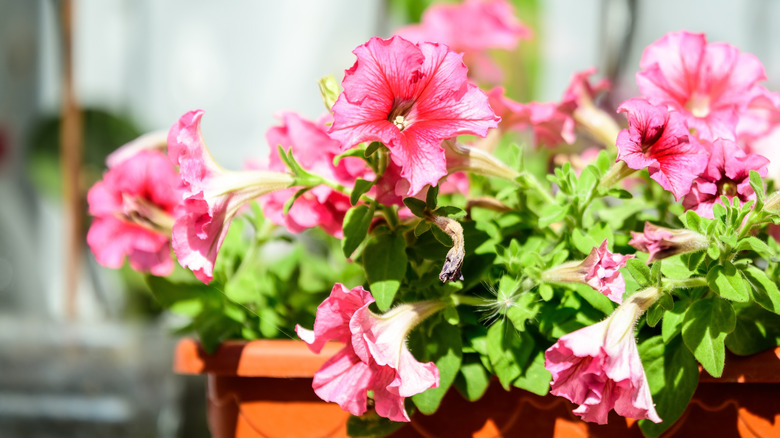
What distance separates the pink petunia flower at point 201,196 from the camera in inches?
17.7

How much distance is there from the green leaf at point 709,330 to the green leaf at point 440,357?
14 cm

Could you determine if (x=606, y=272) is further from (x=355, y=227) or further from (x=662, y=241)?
(x=355, y=227)

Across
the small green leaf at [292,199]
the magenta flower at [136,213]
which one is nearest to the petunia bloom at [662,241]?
the small green leaf at [292,199]

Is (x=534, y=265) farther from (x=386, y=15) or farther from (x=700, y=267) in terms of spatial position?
(x=386, y=15)

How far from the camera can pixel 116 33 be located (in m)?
1.48

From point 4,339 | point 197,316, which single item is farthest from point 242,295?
point 4,339

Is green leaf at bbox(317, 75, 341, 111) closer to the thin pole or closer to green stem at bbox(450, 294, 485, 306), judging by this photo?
green stem at bbox(450, 294, 485, 306)

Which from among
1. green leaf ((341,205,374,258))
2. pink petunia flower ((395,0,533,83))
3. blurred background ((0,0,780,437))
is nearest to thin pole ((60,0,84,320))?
blurred background ((0,0,780,437))

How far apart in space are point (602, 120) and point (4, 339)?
3.76ft

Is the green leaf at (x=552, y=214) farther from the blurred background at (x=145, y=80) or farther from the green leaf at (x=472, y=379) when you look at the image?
the blurred background at (x=145, y=80)

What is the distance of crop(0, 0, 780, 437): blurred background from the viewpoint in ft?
4.31

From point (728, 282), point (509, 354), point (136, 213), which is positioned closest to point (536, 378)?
point (509, 354)

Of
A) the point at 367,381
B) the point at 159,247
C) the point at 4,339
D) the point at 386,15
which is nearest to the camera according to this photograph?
the point at 367,381

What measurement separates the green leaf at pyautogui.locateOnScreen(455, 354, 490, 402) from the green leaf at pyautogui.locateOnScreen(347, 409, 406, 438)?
55 millimetres
